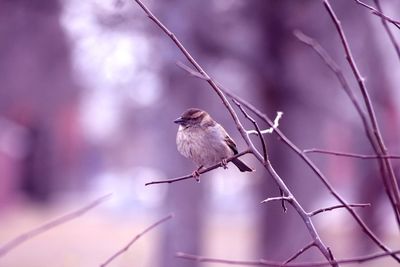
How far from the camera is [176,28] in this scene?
8.29 m

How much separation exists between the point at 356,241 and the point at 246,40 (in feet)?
10.8

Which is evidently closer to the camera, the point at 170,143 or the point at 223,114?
the point at 170,143

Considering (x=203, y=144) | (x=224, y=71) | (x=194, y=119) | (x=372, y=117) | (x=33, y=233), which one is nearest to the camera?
(x=372, y=117)

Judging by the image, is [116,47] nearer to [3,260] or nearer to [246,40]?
[246,40]

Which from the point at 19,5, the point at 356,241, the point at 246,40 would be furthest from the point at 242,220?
the point at 19,5

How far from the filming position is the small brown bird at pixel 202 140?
2.87m

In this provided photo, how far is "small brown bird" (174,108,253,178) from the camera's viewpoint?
2.87m

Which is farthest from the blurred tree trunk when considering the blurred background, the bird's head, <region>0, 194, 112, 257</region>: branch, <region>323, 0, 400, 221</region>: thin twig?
<region>323, 0, 400, 221</region>: thin twig

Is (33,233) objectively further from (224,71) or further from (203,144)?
(224,71)

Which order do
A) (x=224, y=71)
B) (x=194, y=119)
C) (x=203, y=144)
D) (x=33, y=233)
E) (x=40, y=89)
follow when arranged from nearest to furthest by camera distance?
(x=33, y=233), (x=203, y=144), (x=194, y=119), (x=224, y=71), (x=40, y=89)

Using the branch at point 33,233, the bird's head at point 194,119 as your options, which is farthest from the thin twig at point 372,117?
the bird's head at point 194,119

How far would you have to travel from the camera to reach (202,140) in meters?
Result: 3.03

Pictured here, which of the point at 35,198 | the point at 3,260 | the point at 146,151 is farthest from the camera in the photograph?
the point at 146,151

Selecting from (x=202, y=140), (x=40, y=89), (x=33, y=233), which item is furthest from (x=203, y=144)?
(x=40, y=89)
